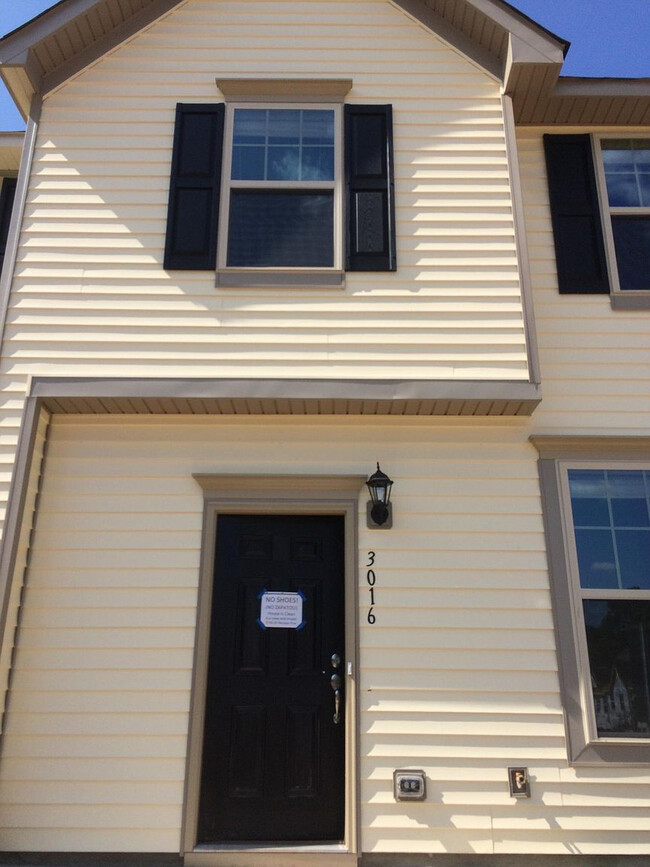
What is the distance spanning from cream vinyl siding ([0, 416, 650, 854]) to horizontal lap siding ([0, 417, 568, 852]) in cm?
1

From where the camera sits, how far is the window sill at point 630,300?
18.2ft

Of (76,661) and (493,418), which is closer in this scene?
(76,661)

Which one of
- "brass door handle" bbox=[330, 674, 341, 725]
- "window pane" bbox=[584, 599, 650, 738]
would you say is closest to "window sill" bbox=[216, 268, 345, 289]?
"brass door handle" bbox=[330, 674, 341, 725]

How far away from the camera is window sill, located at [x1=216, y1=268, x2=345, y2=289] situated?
17.1 feet

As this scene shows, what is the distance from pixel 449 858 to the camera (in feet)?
14.1

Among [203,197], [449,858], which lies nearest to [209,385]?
[203,197]

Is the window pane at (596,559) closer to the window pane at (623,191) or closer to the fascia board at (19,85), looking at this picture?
the window pane at (623,191)

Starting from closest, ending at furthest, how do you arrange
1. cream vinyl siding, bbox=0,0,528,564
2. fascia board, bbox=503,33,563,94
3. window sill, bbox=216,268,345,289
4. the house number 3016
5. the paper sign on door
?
the house number 3016 → the paper sign on door → cream vinyl siding, bbox=0,0,528,564 → window sill, bbox=216,268,345,289 → fascia board, bbox=503,33,563,94

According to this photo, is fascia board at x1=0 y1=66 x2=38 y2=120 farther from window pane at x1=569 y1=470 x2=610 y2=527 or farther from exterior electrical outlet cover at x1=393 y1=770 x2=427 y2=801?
exterior electrical outlet cover at x1=393 y1=770 x2=427 y2=801

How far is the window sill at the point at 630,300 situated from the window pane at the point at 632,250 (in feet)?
0.45

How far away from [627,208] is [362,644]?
4.21m

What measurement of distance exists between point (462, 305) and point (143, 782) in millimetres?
3885

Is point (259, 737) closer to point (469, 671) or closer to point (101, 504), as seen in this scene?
point (469, 671)

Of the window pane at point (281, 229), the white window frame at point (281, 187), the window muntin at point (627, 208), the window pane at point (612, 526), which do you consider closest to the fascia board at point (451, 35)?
the white window frame at point (281, 187)
